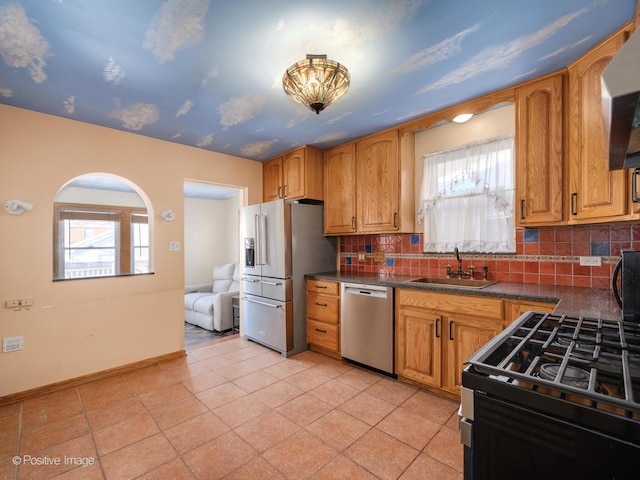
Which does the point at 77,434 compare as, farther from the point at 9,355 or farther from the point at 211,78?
the point at 211,78

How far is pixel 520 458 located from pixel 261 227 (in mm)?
3057

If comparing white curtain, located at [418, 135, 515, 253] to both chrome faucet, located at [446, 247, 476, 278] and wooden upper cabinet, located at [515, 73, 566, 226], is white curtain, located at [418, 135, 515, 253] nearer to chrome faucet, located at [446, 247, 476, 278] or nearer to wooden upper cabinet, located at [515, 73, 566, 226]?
chrome faucet, located at [446, 247, 476, 278]

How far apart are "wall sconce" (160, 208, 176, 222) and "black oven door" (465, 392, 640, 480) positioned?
327 centimetres

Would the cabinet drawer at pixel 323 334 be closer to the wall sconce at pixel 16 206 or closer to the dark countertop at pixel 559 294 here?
the dark countertop at pixel 559 294

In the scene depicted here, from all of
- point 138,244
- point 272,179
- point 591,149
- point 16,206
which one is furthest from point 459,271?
point 138,244

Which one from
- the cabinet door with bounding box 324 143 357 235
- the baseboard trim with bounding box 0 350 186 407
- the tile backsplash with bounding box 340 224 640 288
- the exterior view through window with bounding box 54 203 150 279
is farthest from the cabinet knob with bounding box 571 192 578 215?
the exterior view through window with bounding box 54 203 150 279

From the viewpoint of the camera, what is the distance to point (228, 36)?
163 cm

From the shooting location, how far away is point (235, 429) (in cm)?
197

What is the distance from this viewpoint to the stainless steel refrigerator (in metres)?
3.29

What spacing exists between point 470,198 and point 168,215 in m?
3.10

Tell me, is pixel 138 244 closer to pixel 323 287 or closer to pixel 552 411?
pixel 323 287

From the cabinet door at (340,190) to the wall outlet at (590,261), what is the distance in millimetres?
1928

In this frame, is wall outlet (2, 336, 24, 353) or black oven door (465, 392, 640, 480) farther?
wall outlet (2, 336, 24, 353)

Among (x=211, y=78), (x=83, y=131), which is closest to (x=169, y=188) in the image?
(x=83, y=131)
